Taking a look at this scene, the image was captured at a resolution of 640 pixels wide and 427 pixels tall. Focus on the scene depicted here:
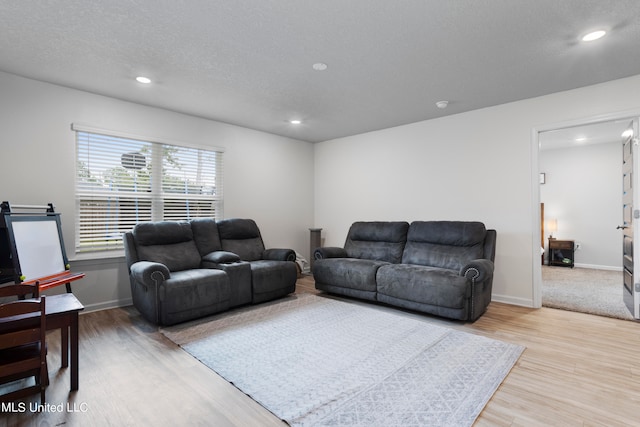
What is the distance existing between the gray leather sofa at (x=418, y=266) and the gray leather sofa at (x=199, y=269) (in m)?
0.73

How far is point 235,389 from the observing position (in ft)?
6.72

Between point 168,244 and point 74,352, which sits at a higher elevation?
point 168,244

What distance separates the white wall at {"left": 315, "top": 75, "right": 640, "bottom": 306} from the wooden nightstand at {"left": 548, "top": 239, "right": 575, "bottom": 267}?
3.45 meters

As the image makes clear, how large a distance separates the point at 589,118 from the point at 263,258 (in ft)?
13.8

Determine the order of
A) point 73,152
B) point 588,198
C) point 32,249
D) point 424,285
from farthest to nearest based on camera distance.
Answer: point 588,198
point 73,152
point 424,285
point 32,249

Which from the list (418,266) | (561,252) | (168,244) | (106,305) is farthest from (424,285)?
(561,252)

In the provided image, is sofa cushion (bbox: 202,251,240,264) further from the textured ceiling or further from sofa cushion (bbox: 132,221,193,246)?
the textured ceiling

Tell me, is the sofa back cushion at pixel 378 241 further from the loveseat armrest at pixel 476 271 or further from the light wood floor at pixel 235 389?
the light wood floor at pixel 235 389

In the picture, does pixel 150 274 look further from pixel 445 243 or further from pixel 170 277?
pixel 445 243

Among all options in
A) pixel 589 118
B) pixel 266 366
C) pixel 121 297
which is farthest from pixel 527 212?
pixel 121 297

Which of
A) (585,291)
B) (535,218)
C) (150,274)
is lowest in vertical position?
(585,291)

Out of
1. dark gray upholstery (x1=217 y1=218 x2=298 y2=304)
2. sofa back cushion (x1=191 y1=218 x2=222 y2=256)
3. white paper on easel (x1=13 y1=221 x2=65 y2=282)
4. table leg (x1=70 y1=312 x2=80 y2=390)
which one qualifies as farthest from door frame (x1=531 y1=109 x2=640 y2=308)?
white paper on easel (x1=13 y1=221 x2=65 y2=282)

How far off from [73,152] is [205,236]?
5.58 ft

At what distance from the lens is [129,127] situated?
3953 millimetres
